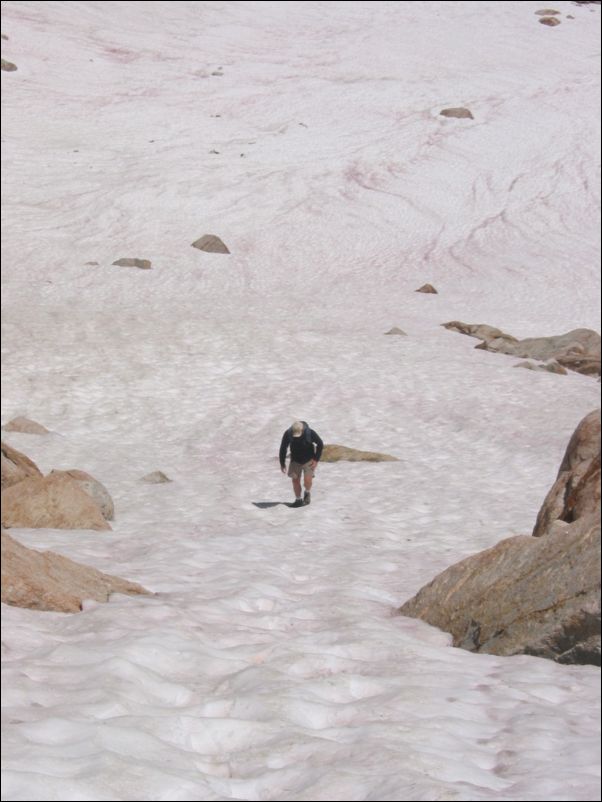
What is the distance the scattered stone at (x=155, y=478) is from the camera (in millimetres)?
16266

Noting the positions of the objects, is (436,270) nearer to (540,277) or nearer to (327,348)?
(540,277)

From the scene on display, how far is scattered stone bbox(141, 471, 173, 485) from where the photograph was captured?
1627 centimetres

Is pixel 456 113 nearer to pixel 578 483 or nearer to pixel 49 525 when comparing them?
pixel 49 525

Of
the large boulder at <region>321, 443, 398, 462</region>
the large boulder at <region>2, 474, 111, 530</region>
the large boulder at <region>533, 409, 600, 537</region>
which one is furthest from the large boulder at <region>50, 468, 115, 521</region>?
the large boulder at <region>321, 443, 398, 462</region>

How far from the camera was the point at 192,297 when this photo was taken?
29.9 meters

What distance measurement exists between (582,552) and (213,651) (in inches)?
113

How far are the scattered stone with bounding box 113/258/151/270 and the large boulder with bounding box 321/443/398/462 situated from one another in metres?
14.2

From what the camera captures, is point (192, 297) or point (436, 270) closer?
point (192, 297)

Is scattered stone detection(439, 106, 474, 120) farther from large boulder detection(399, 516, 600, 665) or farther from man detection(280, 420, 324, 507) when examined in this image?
large boulder detection(399, 516, 600, 665)

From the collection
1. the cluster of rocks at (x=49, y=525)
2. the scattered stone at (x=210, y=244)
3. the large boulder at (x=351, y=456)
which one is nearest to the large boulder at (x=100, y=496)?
the cluster of rocks at (x=49, y=525)

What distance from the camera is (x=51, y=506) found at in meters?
Answer: 11.8

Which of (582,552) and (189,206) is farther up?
(582,552)

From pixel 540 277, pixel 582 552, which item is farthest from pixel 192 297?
pixel 582 552

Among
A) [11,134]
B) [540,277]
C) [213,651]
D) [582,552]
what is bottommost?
[540,277]
